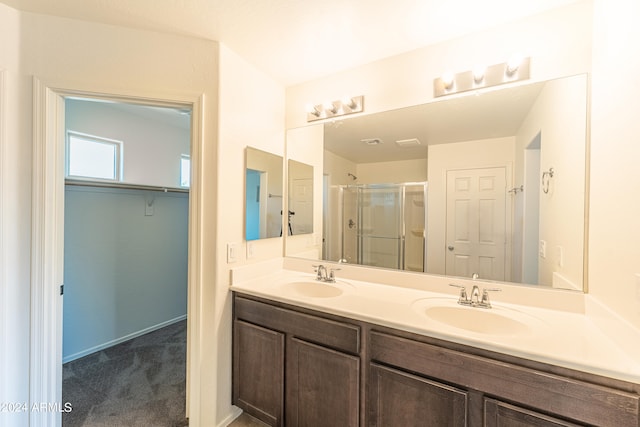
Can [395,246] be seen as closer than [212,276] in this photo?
No

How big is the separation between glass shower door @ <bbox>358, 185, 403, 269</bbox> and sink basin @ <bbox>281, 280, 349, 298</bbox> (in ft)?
0.97

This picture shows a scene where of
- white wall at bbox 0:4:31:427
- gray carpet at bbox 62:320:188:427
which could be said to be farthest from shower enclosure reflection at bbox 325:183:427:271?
white wall at bbox 0:4:31:427

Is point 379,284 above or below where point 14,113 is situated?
below

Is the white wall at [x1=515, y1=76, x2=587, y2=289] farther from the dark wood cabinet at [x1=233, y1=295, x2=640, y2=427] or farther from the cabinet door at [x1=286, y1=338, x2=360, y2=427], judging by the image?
the cabinet door at [x1=286, y1=338, x2=360, y2=427]

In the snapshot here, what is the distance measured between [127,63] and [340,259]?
1868 millimetres

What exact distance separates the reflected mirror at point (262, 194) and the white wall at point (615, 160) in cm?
188

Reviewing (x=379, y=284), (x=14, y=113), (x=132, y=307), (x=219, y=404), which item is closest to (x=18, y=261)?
(x=14, y=113)

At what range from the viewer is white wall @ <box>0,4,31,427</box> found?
4.26ft

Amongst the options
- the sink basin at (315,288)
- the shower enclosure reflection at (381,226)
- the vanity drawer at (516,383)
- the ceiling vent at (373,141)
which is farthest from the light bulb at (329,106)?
the vanity drawer at (516,383)

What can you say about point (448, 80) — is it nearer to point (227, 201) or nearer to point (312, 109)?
point (312, 109)

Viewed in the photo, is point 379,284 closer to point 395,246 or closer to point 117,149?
point 395,246

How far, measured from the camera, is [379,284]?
1784 millimetres

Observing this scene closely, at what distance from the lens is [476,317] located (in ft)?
4.45

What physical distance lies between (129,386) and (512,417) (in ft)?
8.16
